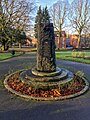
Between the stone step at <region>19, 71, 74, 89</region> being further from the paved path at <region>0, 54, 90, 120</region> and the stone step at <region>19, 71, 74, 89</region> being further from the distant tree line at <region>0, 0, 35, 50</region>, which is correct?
the distant tree line at <region>0, 0, 35, 50</region>

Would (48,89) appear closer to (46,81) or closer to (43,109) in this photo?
(46,81)

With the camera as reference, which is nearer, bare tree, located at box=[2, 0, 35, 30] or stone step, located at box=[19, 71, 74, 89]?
stone step, located at box=[19, 71, 74, 89]

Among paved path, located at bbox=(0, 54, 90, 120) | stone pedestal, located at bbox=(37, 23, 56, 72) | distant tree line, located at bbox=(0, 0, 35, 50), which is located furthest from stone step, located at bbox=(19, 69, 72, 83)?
distant tree line, located at bbox=(0, 0, 35, 50)

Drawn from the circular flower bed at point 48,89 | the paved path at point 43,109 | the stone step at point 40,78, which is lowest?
Result: the paved path at point 43,109

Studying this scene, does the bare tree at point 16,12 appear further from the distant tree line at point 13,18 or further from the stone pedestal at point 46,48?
the stone pedestal at point 46,48

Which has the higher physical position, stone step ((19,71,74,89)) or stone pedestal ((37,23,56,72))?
stone pedestal ((37,23,56,72))

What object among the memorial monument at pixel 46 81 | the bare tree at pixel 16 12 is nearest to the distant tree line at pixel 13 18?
the bare tree at pixel 16 12

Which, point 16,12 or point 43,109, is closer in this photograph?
point 43,109

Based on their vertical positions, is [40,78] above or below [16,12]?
below

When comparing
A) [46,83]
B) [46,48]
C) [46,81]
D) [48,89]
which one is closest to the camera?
[48,89]

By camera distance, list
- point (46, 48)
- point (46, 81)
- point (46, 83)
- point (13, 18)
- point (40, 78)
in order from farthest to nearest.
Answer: point (13, 18) < point (46, 48) < point (40, 78) < point (46, 81) < point (46, 83)

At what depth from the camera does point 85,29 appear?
3881 centimetres

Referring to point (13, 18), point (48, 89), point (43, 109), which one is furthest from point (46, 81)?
point (13, 18)

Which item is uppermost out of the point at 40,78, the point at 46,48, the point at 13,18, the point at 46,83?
the point at 13,18
